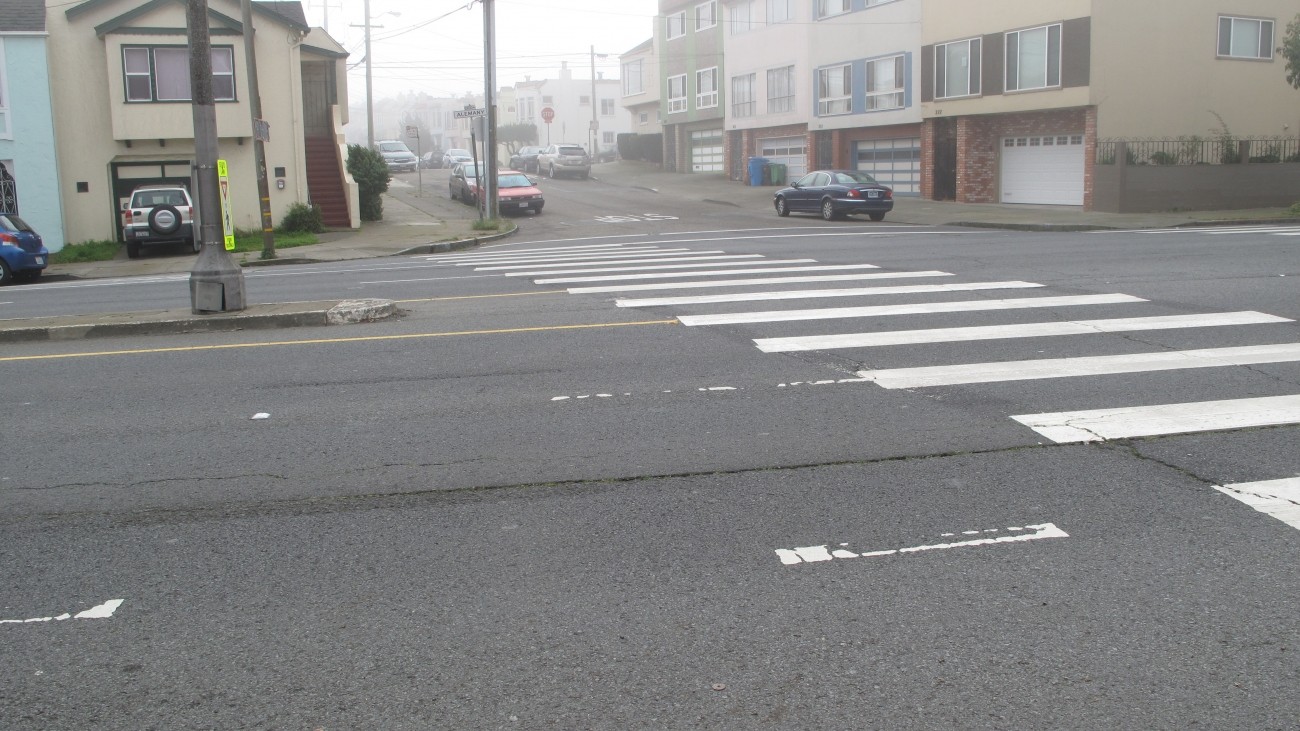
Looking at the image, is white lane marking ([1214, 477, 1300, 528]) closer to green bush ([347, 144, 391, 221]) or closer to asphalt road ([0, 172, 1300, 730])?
asphalt road ([0, 172, 1300, 730])

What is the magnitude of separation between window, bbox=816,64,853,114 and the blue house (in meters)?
26.6

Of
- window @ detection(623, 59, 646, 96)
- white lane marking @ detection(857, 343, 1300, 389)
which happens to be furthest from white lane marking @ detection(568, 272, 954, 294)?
window @ detection(623, 59, 646, 96)

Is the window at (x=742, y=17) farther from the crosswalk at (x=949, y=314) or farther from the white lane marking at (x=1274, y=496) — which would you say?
the white lane marking at (x=1274, y=496)

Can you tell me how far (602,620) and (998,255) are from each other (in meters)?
14.4

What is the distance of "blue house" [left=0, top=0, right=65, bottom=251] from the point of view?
28328mm

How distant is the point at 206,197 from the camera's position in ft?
41.3

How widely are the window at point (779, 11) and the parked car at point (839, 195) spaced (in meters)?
14.7

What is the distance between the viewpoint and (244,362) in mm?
10219

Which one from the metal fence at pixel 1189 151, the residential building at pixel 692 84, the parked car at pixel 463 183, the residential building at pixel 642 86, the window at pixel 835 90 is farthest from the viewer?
the residential building at pixel 642 86

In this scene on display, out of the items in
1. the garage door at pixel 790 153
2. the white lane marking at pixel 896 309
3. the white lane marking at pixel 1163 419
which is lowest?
the white lane marking at pixel 1163 419

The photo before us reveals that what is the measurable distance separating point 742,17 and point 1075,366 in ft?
142

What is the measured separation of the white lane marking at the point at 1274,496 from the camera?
559cm

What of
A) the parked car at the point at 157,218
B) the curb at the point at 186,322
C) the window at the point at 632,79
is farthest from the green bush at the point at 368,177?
the window at the point at 632,79

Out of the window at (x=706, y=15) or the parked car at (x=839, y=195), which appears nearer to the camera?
the parked car at (x=839, y=195)
